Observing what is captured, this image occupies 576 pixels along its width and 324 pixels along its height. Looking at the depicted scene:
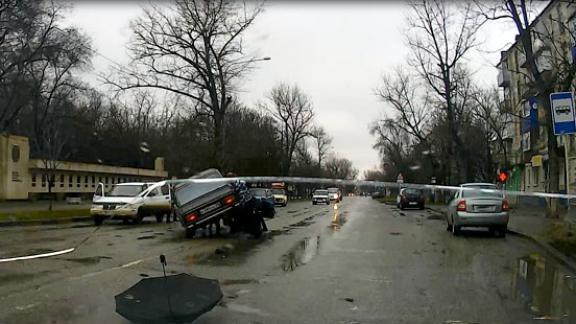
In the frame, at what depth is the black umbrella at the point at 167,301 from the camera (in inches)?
242

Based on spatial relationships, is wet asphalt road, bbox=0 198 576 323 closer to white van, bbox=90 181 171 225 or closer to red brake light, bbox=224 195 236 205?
red brake light, bbox=224 195 236 205

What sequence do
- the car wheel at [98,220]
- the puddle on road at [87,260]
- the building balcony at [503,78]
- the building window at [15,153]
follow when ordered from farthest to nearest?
1. the building balcony at [503,78]
2. the building window at [15,153]
3. the car wheel at [98,220]
4. the puddle on road at [87,260]

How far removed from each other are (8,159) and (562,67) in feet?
134

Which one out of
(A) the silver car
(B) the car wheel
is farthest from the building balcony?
(B) the car wheel

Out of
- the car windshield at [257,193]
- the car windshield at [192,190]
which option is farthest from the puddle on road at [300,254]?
the car windshield at [257,193]

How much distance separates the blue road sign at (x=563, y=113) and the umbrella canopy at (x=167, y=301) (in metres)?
8.39

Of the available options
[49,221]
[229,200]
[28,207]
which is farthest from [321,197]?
[229,200]

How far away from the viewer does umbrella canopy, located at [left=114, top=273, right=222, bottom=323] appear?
6.16 metres

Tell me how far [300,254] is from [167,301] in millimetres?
6857

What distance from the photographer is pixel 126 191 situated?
24.9 meters

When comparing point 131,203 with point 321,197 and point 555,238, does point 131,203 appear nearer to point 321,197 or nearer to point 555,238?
point 555,238

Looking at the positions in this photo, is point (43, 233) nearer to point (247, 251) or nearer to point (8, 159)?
point (247, 251)

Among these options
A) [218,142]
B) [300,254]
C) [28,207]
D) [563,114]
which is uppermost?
[218,142]

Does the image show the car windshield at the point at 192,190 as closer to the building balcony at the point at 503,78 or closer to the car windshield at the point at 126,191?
the car windshield at the point at 126,191
